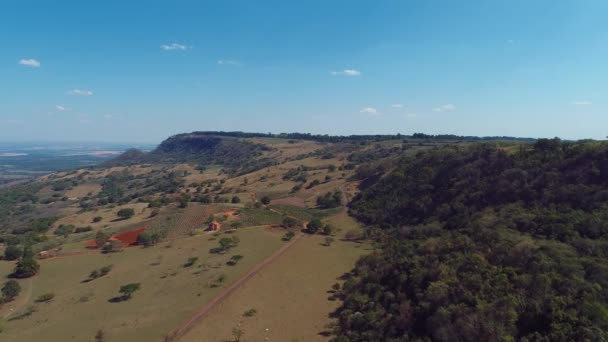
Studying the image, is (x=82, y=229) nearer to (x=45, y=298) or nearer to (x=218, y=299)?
(x=45, y=298)

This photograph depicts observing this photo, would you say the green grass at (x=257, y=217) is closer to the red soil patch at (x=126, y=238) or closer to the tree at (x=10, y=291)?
the red soil patch at (x=126, y=238)

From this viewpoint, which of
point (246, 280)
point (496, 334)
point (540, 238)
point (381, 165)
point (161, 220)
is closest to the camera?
point (496, 334)

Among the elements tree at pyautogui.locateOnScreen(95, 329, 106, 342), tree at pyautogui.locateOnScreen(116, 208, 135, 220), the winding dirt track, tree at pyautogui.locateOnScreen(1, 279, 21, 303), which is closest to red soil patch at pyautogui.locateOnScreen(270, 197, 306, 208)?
the winding dirt track

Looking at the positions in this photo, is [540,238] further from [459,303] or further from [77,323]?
[77,323]

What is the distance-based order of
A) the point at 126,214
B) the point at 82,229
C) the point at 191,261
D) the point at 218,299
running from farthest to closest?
1. the point at 126,214
2. the point at 82,229
3. the point at 191,261
4. the point at 218,299

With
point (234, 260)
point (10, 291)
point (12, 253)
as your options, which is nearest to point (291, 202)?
point (234, 260)

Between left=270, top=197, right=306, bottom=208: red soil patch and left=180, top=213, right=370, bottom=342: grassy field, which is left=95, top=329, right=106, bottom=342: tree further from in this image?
left=270, top=197, right=306, bottom=208: red soil patch

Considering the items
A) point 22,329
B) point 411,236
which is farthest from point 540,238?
point 22,329
